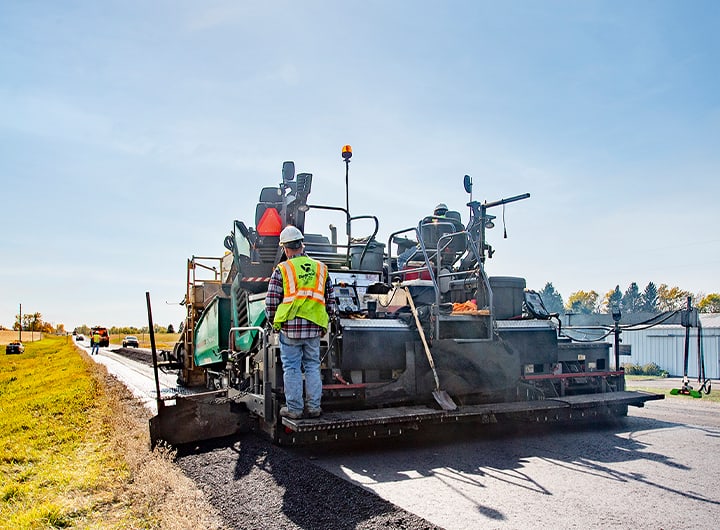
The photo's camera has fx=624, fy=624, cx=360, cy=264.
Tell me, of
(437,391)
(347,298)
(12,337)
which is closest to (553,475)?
(437,391)

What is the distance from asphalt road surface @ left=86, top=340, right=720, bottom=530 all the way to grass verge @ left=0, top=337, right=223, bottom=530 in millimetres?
309

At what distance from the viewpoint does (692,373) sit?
2422 centimetres

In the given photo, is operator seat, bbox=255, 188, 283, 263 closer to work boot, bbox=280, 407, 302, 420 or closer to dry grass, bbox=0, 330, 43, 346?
work boot, bbox=280, 407, 302, 420

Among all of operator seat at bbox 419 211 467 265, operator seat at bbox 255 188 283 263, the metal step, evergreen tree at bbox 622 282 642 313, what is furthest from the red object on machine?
evergreen tree at bbox 622 282 642 313

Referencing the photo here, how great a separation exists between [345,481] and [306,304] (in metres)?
1.73

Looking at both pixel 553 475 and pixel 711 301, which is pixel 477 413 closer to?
pixel 553 475

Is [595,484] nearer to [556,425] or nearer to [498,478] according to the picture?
[498,478]

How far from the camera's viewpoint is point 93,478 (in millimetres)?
5594

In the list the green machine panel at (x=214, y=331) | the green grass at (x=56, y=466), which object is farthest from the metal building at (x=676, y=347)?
the green grass at (x=56, y=466)

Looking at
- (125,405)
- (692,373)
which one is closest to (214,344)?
(125,405)

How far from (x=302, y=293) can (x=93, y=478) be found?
2.49 m

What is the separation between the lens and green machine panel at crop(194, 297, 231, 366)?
920 centimetres

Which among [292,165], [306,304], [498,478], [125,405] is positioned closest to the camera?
[498,478]

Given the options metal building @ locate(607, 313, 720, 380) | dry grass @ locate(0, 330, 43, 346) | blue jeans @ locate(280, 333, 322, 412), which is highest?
blue jeans @ locate(280, 333, 322, 412)
